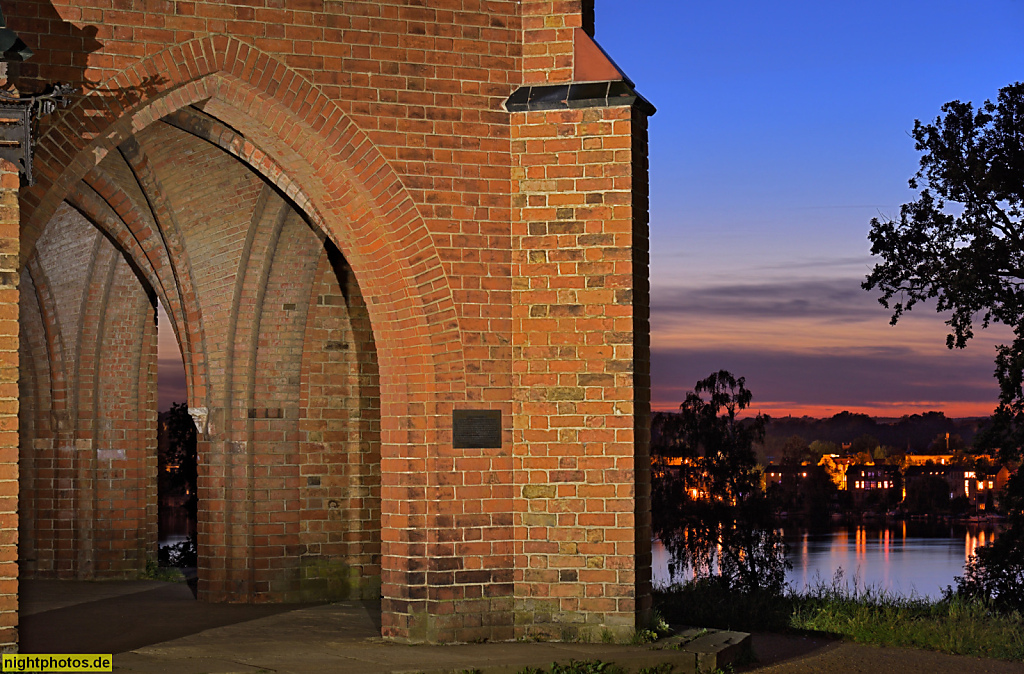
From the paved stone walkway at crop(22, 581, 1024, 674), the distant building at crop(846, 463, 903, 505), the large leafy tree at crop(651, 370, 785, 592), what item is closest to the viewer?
the paved stone walkway at crop(22, 581, 1024, 674)

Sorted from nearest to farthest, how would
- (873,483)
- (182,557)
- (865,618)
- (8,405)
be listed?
(8,405) → (865,618) → (182,557) → (873,483)

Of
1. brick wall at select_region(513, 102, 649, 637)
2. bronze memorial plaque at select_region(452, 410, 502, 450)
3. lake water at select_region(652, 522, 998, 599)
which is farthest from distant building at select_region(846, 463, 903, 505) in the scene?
bronze memorial plaque at select_region(452, 410, 502, 450)

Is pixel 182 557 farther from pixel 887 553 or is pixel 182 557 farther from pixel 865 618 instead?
pixel 887 553

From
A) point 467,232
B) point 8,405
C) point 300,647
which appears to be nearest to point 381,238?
point 467,232

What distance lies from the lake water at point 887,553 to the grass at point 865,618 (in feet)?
71.7

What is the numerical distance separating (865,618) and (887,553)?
6009 centimetres

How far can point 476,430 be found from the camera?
936 centimetres

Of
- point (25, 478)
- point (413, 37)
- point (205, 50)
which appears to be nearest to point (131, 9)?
point (205, 50)

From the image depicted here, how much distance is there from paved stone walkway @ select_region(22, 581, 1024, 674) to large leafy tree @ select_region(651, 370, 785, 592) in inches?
663

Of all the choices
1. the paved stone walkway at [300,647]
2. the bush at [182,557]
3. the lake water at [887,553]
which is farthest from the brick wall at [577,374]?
the lake water at [887,553]

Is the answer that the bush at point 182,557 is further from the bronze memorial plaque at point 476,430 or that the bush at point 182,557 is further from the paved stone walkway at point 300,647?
the bronze memorial plaque at point 476,430

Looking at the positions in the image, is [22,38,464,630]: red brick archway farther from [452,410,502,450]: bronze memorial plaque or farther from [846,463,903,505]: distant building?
[846,463,903,505]: distant building

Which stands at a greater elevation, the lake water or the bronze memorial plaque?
the bronze memorial plaque

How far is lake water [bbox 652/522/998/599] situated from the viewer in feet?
157
